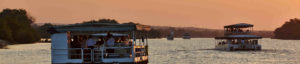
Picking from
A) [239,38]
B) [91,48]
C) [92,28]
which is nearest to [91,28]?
[92,28]

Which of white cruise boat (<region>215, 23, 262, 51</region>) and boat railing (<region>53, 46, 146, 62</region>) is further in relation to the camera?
white cruise boat (<region>215, 23, 262, 51</region>)

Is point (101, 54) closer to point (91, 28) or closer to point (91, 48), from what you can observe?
point (91, 48)

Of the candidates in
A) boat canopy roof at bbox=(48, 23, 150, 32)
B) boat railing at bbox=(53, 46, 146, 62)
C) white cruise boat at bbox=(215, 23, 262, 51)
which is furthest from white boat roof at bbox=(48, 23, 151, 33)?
white cruise boat at bbox=(215, 23, 262, 51)

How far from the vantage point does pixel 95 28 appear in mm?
36375

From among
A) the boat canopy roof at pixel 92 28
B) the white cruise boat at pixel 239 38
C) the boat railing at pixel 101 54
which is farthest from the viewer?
the white cruise boat at pixel 239 38

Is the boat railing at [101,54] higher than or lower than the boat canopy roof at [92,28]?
lower

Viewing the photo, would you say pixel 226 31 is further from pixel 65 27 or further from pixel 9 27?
pixel 9 27

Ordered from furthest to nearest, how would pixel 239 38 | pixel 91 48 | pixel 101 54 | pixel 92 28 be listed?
pixel 239 38
pixel 92 28
pixel 101 54
pixel 91 48

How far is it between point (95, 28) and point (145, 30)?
4206 mm

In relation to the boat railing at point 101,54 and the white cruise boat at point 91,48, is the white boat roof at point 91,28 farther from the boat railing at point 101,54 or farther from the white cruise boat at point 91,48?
the boat railing at point 101,54

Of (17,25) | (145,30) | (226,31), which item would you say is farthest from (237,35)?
(17,25)

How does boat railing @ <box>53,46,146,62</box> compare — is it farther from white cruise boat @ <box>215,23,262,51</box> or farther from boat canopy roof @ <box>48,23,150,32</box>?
white cruise boat @ <box>215,23,262,51</box>

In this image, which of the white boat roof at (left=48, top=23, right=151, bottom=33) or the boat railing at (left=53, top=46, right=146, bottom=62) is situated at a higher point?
the white boat roof at (left=48, top=23, right=151, bottom=33)

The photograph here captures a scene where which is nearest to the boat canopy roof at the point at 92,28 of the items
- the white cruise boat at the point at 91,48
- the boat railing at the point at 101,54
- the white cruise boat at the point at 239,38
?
the white cruise boat at the point at 91,48
